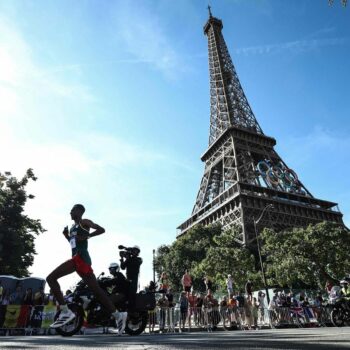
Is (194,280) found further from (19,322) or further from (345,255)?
(19,322)

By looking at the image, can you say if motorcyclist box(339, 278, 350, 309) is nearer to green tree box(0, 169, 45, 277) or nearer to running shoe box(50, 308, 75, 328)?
running shoe box(50, 308, 75, 328)

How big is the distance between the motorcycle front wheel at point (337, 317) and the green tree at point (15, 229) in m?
23.2

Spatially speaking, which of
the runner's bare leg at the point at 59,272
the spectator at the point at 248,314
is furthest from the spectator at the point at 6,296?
the runner's bare leg at the point at 59,272

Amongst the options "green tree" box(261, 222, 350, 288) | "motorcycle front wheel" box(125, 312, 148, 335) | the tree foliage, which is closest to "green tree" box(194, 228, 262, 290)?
the tree foliage

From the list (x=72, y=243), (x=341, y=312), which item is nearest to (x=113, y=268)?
(x=72, y=243)

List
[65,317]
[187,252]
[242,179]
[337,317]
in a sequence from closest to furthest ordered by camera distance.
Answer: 1. [65,317]
2. [337,317]
3. [187,252]
4. [242,179]

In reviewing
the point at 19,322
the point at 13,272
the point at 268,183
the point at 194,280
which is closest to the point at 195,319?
the point at 19,322

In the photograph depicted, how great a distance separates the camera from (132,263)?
694 centimetres

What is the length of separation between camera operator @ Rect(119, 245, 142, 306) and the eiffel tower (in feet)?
129

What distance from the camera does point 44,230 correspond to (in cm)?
3039

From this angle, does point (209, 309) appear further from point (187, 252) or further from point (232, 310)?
point (187, 252)

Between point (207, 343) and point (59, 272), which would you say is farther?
point (59, 272)

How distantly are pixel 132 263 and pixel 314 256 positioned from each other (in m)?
30.5

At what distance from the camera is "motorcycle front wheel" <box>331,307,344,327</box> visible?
10.8 m
